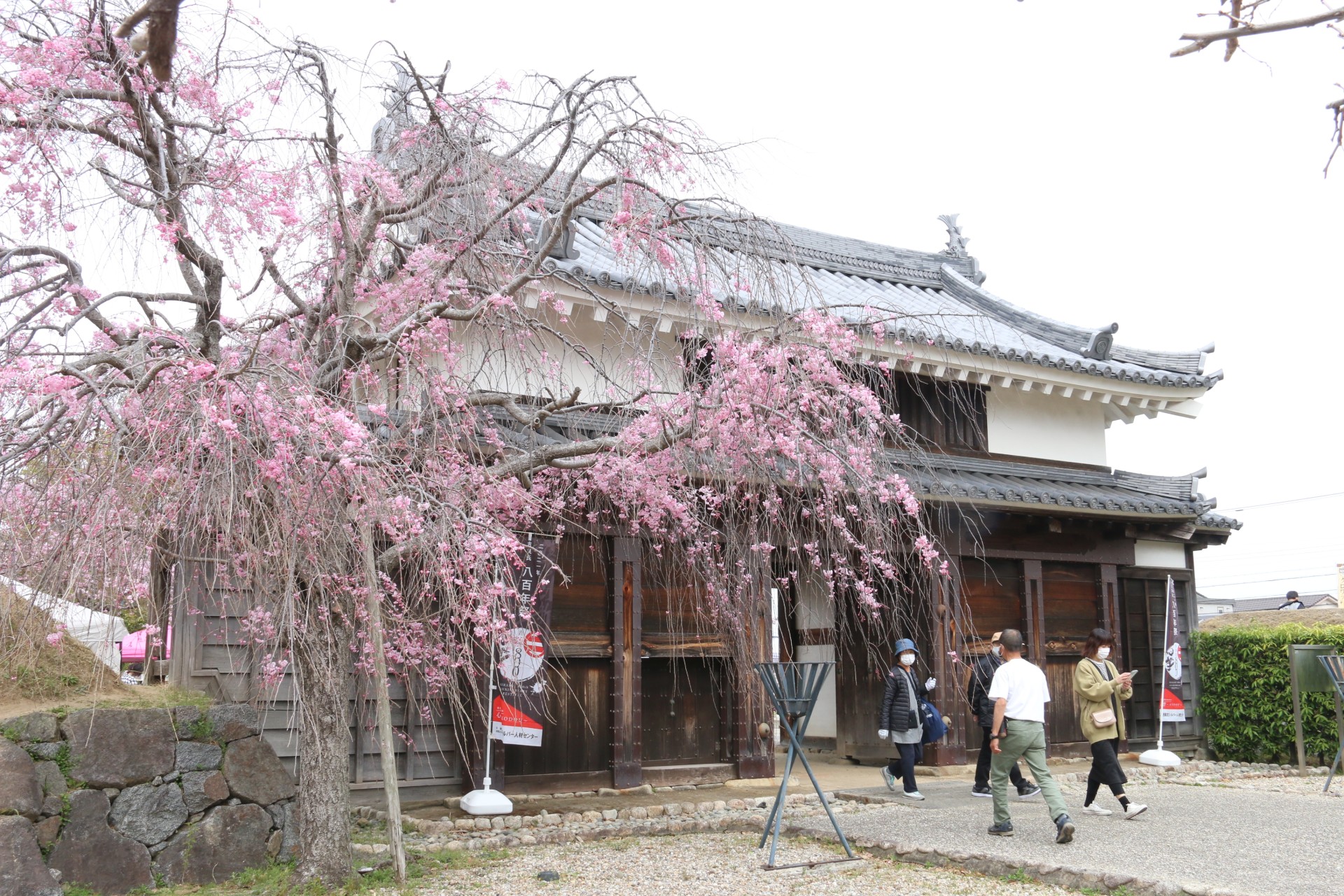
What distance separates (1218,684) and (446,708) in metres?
10.2

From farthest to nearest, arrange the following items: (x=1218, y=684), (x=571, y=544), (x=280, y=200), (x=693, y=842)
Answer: (x=1218, y=684) → (x=571, y=544) → (x=693, y=842) → (x=280, y=200)

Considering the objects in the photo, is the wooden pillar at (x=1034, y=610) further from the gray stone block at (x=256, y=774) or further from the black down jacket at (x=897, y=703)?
the gray stone block at (x=256, y=774)

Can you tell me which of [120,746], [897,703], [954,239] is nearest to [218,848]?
[120,746]

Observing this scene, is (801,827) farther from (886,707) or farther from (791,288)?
(791,288)

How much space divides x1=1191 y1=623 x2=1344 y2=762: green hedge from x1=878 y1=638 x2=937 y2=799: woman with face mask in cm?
606

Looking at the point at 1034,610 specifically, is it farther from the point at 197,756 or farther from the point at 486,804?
the point at 197,756

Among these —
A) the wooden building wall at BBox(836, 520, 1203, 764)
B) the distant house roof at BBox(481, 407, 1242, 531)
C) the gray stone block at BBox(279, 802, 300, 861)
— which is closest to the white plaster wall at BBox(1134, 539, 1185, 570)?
the wooden building wall at BBox(836, 520, 1203, 764)

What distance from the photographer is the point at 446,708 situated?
9.20 metres

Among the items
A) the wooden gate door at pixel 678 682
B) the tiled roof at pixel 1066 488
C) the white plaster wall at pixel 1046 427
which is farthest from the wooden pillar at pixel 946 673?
the wooden gate door at pixel 678 682

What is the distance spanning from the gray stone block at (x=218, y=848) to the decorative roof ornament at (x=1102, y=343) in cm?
1094

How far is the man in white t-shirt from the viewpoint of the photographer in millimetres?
7180

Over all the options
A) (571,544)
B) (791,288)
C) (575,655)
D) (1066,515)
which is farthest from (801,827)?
(1066,515)

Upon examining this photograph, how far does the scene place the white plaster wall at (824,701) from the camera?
1383 centimetres

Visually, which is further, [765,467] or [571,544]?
[571,544]
